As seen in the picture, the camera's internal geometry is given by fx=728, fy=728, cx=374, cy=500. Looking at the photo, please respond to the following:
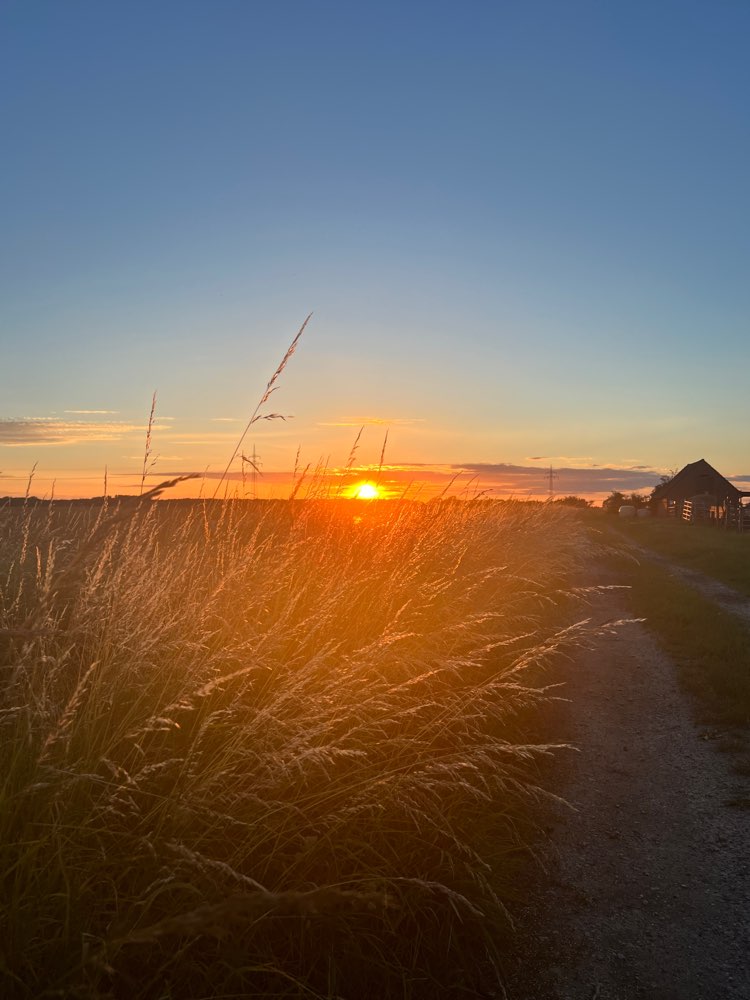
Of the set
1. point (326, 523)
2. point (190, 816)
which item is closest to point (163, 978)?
point (190, 816)

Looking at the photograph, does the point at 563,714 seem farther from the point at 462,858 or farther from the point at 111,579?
the point at 111,579

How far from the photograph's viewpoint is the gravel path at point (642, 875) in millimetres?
3312

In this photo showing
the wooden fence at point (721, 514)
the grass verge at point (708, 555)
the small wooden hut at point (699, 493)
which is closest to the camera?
the grass verge at point (708, 555)

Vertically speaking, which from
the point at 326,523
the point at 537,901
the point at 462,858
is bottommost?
the point at 537,901

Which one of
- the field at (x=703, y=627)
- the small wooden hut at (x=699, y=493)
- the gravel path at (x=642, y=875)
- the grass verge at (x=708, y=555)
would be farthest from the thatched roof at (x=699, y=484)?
the gravel path at (x=642, y=875)

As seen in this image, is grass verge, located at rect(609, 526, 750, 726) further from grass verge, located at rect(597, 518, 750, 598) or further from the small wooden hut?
the small wooden hut

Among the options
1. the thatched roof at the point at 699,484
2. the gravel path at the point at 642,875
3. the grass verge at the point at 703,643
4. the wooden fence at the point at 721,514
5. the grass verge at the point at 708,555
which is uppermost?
the thatched roof at the point at 699,484

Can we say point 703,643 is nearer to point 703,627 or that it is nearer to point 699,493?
point 703,627

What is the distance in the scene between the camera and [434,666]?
5820 mm

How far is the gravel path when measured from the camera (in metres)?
3.31

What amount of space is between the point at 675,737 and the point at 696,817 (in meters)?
1.55

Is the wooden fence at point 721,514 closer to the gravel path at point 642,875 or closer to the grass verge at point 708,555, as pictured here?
the grass verge at point 708,555

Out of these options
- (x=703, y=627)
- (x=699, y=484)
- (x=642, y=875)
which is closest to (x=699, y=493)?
(x=699, y=484)

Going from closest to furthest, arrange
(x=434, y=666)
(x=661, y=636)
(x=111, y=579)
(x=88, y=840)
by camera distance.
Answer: (x=88, y=840) < (x=111, y=579) < (x=434, y=666) < (x=661, y=636)
